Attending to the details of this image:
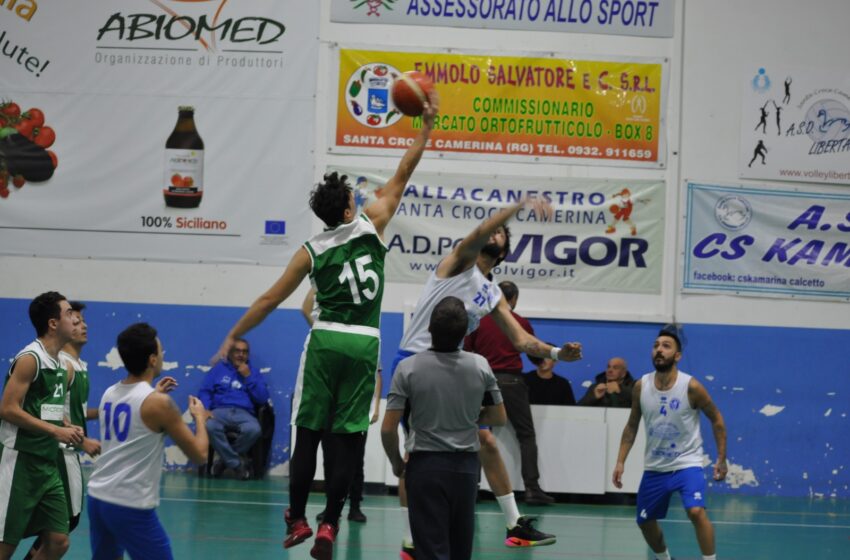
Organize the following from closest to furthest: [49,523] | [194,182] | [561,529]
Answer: [49,523] → [561,529] → [194,182]

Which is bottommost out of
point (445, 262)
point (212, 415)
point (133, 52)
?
point (212, 415)

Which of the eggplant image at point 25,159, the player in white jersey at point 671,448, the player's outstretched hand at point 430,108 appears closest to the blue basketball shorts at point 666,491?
the player in white jersey at point 671,448

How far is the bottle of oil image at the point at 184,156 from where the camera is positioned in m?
13.2

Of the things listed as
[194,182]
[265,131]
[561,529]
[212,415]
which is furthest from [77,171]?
[561,529]

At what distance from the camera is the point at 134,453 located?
5227mm

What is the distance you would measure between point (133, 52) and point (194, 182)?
66.6 inches

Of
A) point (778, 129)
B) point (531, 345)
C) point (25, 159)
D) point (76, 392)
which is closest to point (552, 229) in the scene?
point (778, 129)

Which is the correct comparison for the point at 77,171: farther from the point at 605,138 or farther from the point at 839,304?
the point at 839,304

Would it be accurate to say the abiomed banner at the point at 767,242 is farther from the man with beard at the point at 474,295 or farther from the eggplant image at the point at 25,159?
the eggplant image at the point at 25,159

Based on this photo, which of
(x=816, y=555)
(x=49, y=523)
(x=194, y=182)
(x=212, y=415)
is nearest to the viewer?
(x=49, y=523)

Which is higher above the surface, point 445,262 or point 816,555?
point 445,262

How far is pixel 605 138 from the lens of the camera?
13.3 meters

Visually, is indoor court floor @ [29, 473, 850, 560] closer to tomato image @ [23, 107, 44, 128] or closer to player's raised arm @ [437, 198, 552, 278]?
player's raised arm @ [437, 198, 552, 278]

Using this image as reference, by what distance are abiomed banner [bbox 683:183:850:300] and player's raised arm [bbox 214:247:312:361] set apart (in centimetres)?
827
